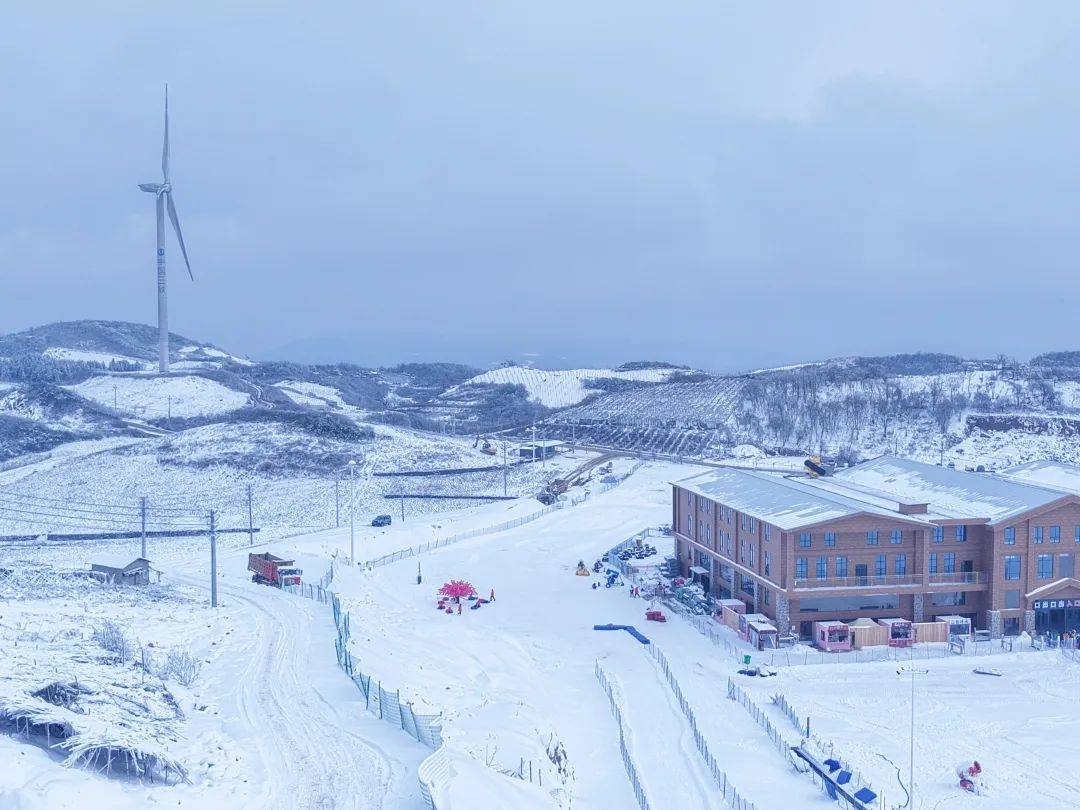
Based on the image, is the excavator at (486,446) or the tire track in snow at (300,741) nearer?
the tire track in snow at (300,741)

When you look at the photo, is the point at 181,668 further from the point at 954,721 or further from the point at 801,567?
the point at 801,567

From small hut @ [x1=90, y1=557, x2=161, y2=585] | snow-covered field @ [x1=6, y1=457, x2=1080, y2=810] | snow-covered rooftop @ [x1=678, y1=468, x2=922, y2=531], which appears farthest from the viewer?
small hut @ [x1=90, y1=557, x2=161, y2=585]

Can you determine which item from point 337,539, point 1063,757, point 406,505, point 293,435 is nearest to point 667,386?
point 293,435

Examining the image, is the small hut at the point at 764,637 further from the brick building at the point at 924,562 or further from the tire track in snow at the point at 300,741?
the tire track in snow at the point at 300,741

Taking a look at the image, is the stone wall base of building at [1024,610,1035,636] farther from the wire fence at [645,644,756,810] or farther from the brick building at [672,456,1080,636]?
the wire fence at [645,644,756,810]

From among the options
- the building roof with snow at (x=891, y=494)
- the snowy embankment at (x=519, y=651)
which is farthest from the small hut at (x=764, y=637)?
the building roof with snow at (x=891, y=494)

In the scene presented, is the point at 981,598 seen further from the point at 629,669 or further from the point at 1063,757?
the point at 629,669

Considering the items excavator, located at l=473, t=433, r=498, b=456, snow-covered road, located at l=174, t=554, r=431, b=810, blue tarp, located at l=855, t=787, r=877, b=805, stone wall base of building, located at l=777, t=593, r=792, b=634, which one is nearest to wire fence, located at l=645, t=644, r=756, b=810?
blue tarp, located at l=855, t=787, r=877, b=805
